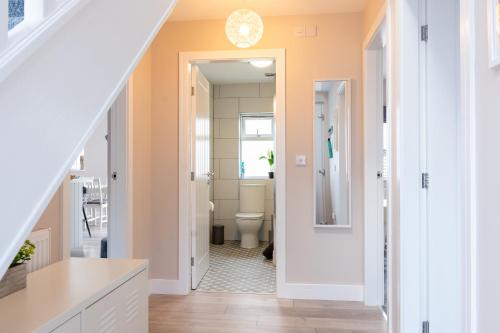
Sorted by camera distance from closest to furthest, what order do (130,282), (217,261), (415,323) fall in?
1. (130,282)
2. (415,323)
3. (217,261)

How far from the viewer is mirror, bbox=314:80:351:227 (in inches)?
122

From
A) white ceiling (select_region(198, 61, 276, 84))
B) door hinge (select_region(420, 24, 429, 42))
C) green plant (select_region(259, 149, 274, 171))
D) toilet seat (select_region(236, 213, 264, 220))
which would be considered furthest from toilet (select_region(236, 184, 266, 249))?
door hinge (select_region(420, 24, 429, 42))

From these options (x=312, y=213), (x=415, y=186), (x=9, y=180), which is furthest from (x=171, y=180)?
(x=9, y=180)

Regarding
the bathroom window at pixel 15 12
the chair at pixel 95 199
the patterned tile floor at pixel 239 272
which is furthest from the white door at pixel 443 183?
the chair at pixel 95 199

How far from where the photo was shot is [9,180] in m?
0.60

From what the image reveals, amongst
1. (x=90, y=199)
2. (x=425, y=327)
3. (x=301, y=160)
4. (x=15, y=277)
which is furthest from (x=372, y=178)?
(x=90, y=199)

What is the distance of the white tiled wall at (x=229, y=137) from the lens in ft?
18.3

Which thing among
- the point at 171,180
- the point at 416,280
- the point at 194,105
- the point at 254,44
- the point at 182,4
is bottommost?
the point at 416,280

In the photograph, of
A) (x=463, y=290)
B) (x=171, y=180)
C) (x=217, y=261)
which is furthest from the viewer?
(x=217, y=261)

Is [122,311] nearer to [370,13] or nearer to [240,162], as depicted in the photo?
[370,13]

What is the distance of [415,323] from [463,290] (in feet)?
2.69

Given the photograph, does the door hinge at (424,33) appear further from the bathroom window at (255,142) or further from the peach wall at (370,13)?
the bathroom window at (255,142)

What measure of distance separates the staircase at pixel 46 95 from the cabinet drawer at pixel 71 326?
0.71 metres

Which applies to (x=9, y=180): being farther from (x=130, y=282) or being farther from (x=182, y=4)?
(x=182, y=4)
